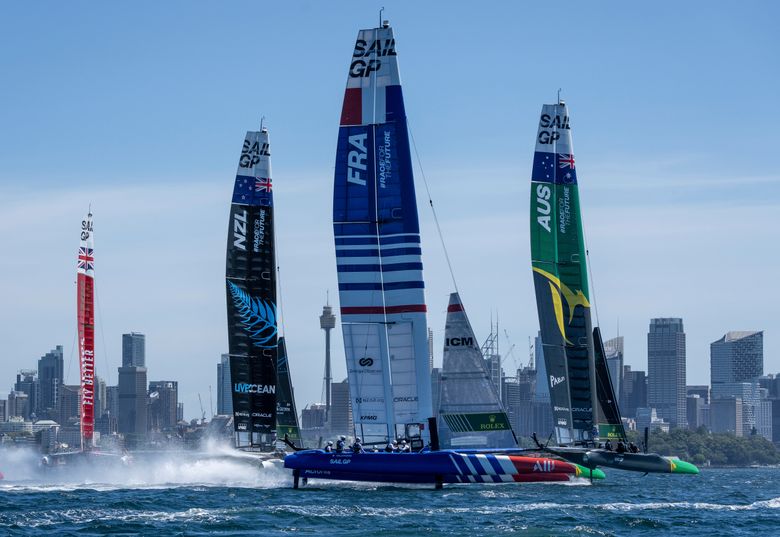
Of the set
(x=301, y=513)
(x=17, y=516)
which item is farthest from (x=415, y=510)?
(x=17, y=516)

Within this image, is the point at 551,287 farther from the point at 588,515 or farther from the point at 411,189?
the point at 588,515

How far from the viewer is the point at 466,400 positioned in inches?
2078

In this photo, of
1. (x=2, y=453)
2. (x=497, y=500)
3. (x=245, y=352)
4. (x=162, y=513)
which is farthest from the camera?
(x=2, y=453)

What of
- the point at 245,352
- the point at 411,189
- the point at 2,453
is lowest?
the point at 2,453

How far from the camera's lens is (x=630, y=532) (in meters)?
37.6

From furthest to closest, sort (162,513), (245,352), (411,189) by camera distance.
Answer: (245,352) → (411,189) → (162,513)

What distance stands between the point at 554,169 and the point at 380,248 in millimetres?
15110

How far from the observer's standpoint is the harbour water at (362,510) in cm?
3719

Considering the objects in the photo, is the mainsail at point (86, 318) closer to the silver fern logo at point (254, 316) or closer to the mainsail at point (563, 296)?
the silver fern logo at point (254, 316)

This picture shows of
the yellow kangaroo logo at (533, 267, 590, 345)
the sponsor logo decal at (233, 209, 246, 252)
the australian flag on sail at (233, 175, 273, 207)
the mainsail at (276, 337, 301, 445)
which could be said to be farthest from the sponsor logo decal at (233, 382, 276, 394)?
the yellow kangaroo logo at (533, 267, 590, 345)

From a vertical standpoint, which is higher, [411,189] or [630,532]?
[411,189]

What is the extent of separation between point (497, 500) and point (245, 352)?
17600mm

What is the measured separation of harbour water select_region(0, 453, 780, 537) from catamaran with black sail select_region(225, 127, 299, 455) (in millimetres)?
3338

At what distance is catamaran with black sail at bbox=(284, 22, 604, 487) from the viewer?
4928 centimetres
